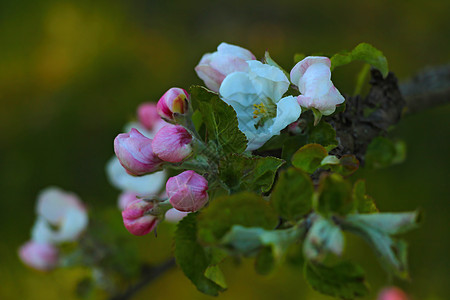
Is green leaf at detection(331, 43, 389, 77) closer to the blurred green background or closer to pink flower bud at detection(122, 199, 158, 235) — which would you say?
pink flower bud at detection(122, 199, 158, 235)

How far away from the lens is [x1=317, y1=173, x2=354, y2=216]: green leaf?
0.27 meters

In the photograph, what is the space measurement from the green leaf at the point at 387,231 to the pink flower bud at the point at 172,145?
0.44 feet

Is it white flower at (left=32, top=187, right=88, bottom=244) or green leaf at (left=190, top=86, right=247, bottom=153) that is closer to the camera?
green leaf at (left=190, top=86, right=247, bottom=153)

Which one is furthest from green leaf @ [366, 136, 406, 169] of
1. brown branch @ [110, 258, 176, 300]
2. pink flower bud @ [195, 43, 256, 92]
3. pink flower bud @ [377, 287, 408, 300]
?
pink flower bud @ [377, 287, 408, 300]

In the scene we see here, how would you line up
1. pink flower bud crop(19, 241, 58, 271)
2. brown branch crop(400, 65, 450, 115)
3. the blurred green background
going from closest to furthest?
brown branch crop(400, 65, 450, 115)
pink flower bud crop(19, 241, 58, 271)
the blurred green background

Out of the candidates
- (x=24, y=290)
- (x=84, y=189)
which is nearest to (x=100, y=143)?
(x=84, y=189)

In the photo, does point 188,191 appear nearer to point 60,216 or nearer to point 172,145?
point 172,145

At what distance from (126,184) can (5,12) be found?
1.37m

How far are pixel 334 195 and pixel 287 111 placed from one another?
0.09 metres

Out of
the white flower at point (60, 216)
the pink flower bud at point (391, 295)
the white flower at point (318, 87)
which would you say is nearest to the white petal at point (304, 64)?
the white flower at point (318, 87)

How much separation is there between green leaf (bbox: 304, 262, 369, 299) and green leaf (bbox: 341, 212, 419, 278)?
0.03 metres

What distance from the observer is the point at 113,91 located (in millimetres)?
1567

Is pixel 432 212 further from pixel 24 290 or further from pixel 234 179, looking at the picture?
pixel 24 290

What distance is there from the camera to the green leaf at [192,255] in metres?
0.34
